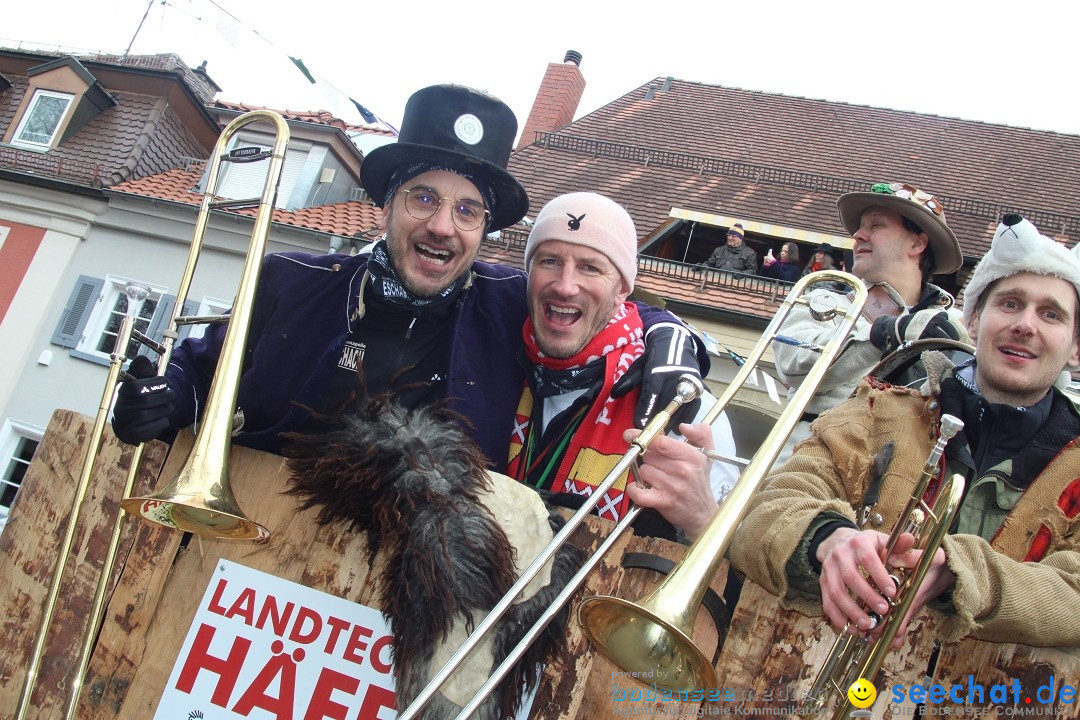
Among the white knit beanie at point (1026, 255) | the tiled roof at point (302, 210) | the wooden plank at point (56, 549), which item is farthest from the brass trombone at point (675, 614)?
the tiled roof at point (302, 210)

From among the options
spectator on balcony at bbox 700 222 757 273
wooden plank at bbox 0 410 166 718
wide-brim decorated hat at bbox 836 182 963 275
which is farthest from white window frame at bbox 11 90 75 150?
wide-brim decorated hat at bbox 836 182 963 275

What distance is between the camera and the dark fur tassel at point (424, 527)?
6.91ft

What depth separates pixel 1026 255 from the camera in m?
2.57

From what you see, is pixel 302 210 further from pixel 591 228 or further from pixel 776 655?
pixel 776 655

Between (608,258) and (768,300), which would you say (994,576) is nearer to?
(608,258)

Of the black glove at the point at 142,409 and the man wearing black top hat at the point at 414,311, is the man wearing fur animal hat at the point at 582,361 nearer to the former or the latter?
the man wearing black top hat at the point at 414,311

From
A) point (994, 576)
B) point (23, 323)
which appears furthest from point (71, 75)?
point (994, 576)

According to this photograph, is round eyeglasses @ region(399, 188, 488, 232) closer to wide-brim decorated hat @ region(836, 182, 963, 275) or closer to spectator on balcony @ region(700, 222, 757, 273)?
wide-brim decorated hat @ region(836, 182, 963, 275)

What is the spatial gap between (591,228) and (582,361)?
0.55 metres

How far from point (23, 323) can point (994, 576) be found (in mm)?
17253

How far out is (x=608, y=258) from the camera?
312cm

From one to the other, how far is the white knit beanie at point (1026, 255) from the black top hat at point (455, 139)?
5.60 feet

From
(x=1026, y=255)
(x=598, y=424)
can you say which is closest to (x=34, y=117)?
(x=598, y=424)

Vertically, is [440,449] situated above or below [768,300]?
below
